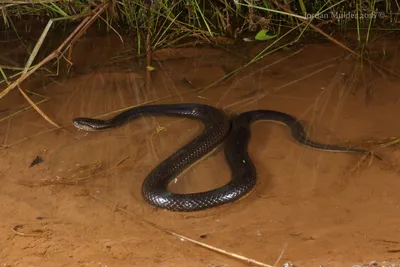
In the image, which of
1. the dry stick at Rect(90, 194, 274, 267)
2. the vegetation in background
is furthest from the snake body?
the vegetation in background

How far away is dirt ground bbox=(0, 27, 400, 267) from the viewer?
11.3 feet

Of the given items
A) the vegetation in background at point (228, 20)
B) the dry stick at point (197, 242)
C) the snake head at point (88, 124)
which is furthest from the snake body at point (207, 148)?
the vegetation in background at point (228, 20)

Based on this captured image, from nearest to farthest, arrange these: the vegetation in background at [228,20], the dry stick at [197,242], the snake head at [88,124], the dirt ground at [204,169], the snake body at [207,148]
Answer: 1. the dry stick at [197,242]
2. the dirt ground at [204,169]
3. the snake body at [207,148]
4. the snake head at [88,124]
5. the vegetation in background at [228,20]

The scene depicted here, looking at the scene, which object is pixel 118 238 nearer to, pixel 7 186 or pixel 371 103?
pixel 7 186

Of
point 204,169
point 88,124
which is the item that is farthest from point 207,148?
point 88,124

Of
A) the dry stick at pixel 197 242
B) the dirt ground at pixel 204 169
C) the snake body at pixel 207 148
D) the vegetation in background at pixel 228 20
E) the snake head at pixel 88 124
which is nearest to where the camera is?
the dry stick at pixel 197 242

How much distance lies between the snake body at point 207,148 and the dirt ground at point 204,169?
82mm

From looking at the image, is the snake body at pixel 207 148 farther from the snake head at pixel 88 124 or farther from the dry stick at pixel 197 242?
the dry stick at pixel 197 242

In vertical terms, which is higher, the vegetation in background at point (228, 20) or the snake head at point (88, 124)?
the vegetation in background at point (228, 20)

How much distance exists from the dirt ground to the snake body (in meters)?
0.08

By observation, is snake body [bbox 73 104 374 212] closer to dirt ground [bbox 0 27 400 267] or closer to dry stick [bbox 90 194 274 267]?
dirt ground [bbox 0 27 400 267]

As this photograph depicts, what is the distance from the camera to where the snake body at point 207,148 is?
389cm

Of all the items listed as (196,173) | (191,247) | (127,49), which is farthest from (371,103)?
(127,49)

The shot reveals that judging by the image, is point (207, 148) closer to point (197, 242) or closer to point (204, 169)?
point (204, 169)
